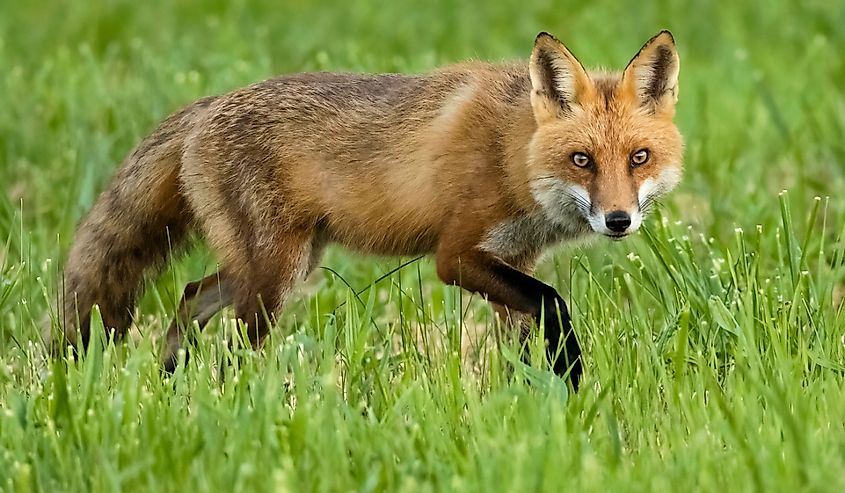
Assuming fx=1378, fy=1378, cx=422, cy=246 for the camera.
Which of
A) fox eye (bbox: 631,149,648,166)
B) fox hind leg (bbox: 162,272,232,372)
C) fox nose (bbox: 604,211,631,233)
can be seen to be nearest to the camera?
fox nose (bbox: 604,211,631,233)

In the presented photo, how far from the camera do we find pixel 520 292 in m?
4.82

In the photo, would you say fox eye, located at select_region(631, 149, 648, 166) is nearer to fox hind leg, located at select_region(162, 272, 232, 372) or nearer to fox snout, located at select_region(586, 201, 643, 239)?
fox snout, located at select_region(586, 201, 643, 239)

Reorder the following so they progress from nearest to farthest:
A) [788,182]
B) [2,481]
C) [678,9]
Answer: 1. [2,481]
2. [788,182]
3. [678,9]

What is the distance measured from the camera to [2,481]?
3.57 meters

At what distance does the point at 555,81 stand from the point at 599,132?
26 centimetres

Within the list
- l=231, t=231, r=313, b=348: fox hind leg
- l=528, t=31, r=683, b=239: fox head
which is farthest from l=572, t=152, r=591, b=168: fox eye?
l=231, t=231, r=313, b=348: fox hind leg

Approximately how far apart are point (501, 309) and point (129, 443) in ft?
7.03

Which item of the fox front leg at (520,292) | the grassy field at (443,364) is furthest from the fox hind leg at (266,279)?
the fox front leg at (520,292)

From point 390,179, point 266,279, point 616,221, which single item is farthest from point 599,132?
point 266,279

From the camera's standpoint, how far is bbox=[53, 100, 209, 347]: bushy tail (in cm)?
549

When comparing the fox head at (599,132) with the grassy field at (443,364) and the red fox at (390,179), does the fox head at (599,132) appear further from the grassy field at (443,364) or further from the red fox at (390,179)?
the grassy field at (443,364)

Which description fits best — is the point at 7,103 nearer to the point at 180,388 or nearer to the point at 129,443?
the point at 180,388

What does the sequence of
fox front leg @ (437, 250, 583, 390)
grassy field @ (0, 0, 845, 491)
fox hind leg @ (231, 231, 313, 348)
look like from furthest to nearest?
fox hind leg @ (231, 231, 313, 348) → fox front leg @ (437, 250, 583, 390) → grassy field @ (0, 0, 845, 491)

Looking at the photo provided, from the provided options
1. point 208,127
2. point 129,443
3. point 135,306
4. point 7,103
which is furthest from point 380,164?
point 7,103
